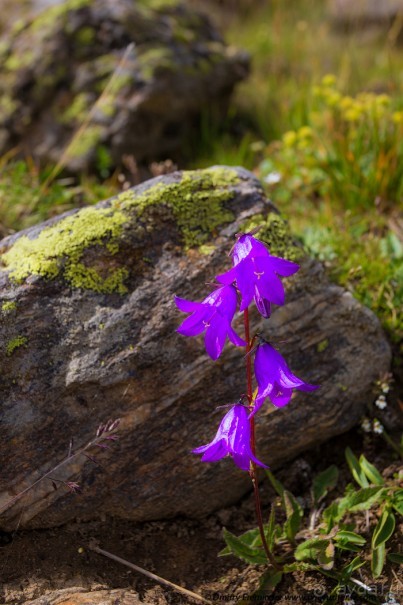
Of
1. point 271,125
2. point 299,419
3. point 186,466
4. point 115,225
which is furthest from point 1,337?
point 271,125

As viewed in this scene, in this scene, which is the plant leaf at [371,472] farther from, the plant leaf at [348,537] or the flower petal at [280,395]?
the flower petal at [280,395]

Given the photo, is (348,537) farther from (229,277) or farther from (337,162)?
(337,162)

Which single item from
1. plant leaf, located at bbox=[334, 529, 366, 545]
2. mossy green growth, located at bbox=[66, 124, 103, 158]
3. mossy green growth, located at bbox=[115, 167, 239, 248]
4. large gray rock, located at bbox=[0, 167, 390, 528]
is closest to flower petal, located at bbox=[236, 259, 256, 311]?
large gray rock, located at bbox=[0, 167, 390, 528]

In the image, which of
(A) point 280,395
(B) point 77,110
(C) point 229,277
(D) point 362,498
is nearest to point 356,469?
(D) point 362,498

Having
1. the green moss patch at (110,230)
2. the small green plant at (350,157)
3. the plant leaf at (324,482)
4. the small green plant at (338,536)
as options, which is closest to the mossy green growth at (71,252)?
the green moss patch at (110,230)

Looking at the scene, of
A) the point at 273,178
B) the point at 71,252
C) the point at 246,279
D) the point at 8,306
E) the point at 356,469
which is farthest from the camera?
the point at 273,178

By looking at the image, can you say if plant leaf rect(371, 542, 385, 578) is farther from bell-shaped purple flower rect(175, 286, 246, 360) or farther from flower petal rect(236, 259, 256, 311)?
flower petal rect(236, 259, 256, 311)
